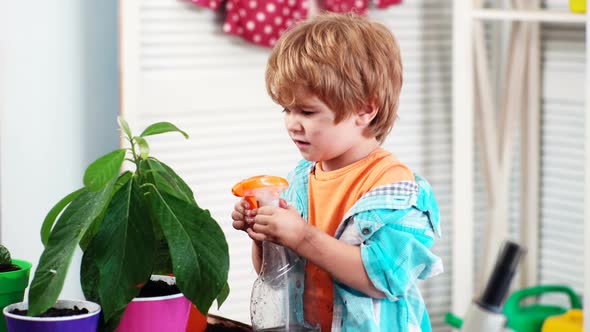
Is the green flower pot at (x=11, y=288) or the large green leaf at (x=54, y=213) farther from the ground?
the large green leaf at (x=54, y=213)

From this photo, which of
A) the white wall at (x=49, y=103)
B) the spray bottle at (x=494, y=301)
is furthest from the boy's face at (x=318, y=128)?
the white wall at (x=49, y=103)

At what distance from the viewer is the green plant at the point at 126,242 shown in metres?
1.03

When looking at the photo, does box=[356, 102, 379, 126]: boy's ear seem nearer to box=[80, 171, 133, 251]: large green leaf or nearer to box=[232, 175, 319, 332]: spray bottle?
box=[232, 175, 319, 332]: spray bottle

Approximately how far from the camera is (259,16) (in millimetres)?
2576

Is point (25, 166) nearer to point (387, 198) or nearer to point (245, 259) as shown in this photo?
point (245, 259)

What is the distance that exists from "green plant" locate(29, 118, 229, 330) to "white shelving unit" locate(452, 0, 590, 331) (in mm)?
1829

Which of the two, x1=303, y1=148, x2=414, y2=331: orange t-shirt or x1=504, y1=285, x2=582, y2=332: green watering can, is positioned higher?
x1=303, y1=148, x2=414, y2=331: orange t-shirt

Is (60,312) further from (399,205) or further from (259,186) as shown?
(399,205)

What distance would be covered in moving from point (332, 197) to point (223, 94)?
138 centimetres

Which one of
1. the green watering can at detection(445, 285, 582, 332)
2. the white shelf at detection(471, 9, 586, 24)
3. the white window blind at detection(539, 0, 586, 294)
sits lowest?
the green watering can at detection(445, 285, 582, 332)

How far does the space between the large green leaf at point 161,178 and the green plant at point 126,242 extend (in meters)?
0.02

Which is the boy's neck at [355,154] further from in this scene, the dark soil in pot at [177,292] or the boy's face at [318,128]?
the dark soil in pot at [177,292]

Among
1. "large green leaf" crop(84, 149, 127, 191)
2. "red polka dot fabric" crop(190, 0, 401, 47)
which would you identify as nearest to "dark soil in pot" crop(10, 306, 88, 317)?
"large green leaf" crop(84, 149, 127, 191)

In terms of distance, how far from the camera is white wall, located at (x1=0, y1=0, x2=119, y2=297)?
8.04 feet
